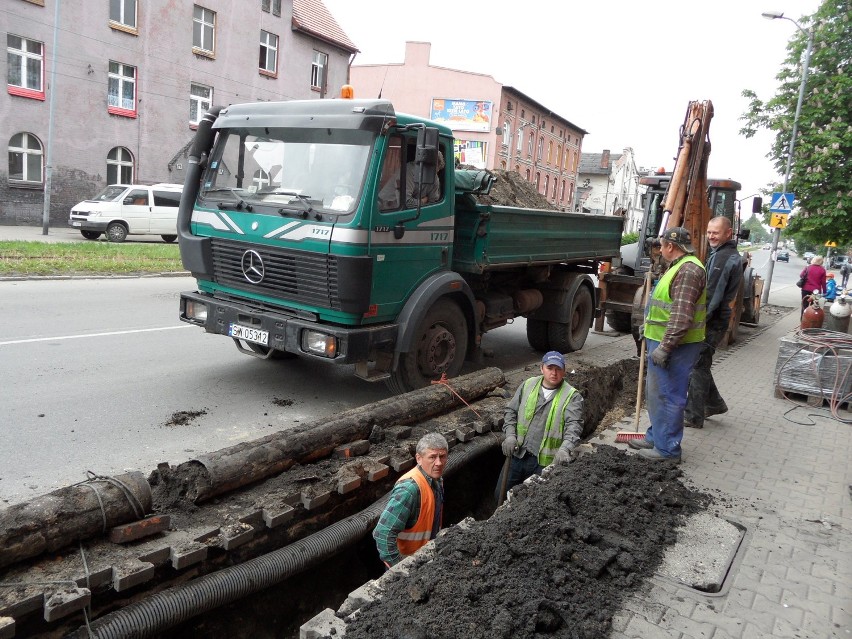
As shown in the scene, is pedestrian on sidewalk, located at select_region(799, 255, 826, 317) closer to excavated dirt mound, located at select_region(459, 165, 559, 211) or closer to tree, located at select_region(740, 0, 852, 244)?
tree, located at select_region(740, 0, 852, 244)

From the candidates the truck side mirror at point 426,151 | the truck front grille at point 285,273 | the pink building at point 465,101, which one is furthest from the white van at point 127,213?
the pink building at point 465,101

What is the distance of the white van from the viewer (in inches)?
771

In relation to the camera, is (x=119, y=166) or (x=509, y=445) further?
(x=119, y=166)

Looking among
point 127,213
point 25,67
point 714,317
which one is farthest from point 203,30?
point 714,317

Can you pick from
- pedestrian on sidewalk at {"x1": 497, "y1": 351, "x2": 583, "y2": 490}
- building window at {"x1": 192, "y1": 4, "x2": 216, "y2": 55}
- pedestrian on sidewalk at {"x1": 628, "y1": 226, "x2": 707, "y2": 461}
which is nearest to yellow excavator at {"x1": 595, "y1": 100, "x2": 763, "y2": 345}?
pedestrian on sidewalk at {"x1": 628, "y1": 226, "x2": 707, "y2": 461}

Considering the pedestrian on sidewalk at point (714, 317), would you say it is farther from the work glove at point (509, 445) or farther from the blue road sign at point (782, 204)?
the blue road sign at point (782, 204)

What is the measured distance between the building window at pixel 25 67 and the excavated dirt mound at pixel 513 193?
58.8ft

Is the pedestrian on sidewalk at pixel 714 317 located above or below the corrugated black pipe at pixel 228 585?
above

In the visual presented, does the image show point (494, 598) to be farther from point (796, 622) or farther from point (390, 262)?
point (390, 262)

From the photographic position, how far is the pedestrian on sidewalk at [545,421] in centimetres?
479

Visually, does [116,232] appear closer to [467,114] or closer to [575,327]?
[575,327]

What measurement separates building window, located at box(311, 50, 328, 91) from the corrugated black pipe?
29.8 meters

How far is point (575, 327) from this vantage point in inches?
412

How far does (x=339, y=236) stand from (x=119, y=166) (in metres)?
21.7
